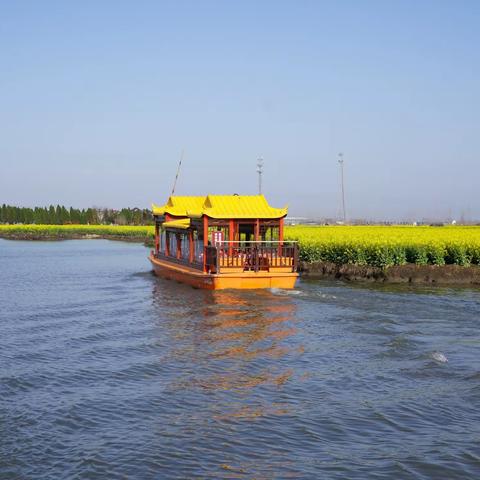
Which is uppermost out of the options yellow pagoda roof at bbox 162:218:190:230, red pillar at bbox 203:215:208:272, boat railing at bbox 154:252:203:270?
yellow pagoda roof at bbox 162:218:190:230

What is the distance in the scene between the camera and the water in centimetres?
854

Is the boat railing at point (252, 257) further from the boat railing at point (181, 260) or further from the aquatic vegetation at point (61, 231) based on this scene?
the aquatic vegetation at point (61, 231)

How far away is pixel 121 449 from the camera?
349 inches

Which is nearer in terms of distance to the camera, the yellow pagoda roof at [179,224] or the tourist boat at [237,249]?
the tourist boat at [237,249]

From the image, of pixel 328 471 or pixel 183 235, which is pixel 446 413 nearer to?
pixel 328 471

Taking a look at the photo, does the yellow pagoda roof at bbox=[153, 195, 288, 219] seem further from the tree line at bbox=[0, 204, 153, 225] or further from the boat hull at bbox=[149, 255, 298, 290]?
the tree line at bbox=[0, 204, 153, 225]

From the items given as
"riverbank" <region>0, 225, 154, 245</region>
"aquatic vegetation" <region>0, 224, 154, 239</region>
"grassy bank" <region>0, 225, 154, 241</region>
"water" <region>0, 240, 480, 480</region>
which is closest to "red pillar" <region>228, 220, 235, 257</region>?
"water" <region>0, 240, 480, 480</region>

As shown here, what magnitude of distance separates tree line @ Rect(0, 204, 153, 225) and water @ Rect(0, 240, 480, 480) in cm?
10249

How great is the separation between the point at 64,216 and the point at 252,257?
332 feet

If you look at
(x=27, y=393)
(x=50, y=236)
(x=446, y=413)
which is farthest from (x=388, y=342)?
(x=50, y=236)

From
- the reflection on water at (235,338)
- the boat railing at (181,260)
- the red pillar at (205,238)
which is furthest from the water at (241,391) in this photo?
the boat railing at (181,260)

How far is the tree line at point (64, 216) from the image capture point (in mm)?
120750

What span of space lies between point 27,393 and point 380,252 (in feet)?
70.6

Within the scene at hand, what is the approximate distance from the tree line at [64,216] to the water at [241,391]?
102494 millimetres
